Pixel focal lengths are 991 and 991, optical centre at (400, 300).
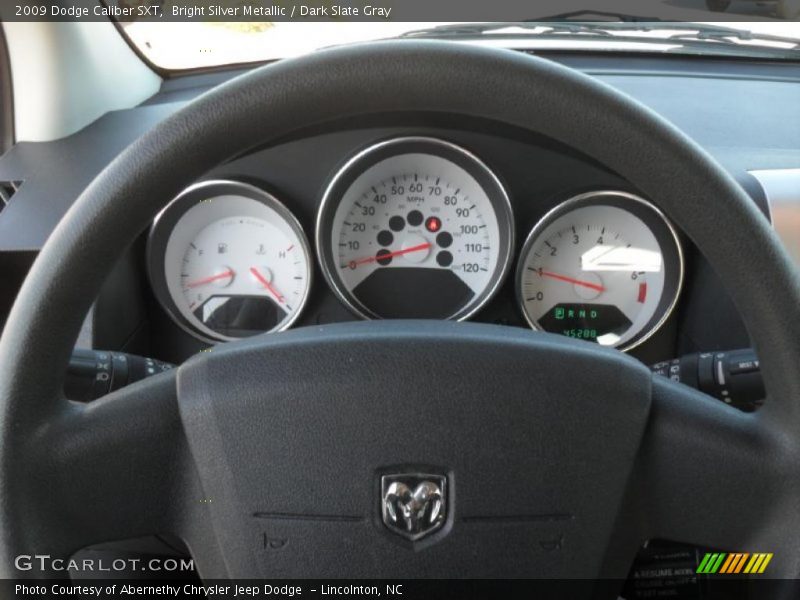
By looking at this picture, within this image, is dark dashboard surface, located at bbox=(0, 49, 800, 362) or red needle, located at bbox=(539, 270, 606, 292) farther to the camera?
red needle, located at bbox=(539, 270, 606, 292)

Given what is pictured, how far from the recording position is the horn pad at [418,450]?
3.39ft

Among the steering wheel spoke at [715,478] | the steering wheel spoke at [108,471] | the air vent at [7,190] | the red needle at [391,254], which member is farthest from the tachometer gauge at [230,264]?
the steering wheel spoke at [715,478]

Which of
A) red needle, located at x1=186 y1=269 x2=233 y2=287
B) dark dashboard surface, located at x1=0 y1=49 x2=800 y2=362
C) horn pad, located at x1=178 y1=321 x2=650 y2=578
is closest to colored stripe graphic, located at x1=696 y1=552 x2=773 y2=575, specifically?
horn pad, located at x1=178 y1=321 x2=650 y2=578

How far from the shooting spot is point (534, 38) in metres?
2.45

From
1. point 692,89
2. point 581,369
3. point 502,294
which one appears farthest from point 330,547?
point 692,89

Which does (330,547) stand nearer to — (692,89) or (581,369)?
(581,369)

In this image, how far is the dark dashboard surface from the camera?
1847 mm

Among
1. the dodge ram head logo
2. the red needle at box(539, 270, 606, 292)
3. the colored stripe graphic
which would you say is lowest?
the red needle at box(539, 270, 606, 292)

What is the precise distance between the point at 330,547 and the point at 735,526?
1.41 feet

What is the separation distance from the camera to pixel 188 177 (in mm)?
986

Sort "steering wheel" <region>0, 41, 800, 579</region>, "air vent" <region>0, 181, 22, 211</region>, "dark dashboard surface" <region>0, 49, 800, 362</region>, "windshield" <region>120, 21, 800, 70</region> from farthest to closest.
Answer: "windshield" <region>120, 21, 800, 70</region>, "air vent" <region>0, 181, 22, 211</region>, "dark dashboard surface" <region>0, 49, 800, 362</region>, "steering wheel" <region>0, 41, 800, 579</region>

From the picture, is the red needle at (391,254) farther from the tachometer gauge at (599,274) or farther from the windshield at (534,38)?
the windshield at (534,38)

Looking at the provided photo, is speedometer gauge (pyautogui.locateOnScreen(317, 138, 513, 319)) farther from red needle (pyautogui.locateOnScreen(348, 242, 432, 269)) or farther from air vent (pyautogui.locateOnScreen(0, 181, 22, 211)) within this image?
air vent (pyautogui.locateOnScreen(0, 181, 22, 211))

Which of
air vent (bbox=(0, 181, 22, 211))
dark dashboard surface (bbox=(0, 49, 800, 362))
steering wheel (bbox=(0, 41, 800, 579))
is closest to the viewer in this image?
steering wheel (bbox=(0, 41, 800, 579))
